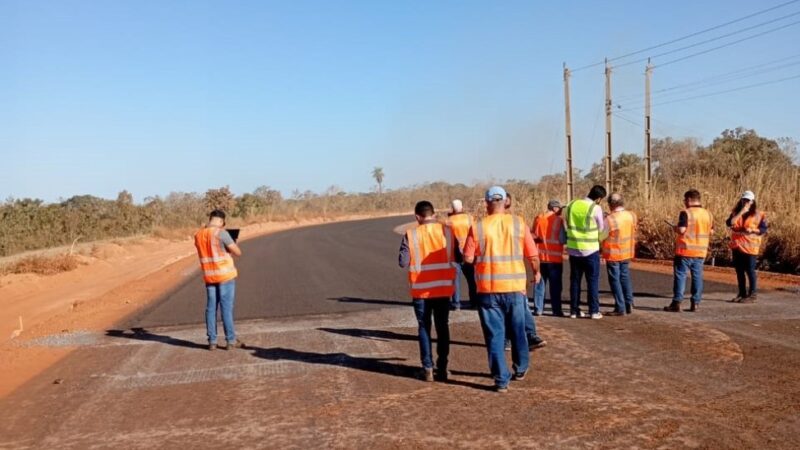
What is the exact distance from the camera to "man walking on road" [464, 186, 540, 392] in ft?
20.1

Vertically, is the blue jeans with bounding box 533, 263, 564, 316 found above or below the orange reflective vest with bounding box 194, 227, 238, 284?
below

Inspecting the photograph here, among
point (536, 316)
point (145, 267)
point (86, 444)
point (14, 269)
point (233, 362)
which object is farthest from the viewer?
point (145, 267)

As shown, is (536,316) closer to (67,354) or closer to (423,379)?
(423,379)

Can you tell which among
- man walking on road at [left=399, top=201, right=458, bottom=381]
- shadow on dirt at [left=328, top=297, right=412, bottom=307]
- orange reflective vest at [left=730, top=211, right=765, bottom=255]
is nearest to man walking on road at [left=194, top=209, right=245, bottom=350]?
man walking on road at [left=399, top=201, right=458, bottom=381]

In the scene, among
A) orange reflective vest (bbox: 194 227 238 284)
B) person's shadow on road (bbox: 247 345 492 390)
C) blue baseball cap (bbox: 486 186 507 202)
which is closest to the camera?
blue baseball cap (bbox: 486 186 507 202)

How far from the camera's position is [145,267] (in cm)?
2406

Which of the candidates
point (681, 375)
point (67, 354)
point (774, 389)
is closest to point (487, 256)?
point (681, 375)

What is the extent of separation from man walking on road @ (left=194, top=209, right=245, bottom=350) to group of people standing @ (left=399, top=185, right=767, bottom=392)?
2.99m

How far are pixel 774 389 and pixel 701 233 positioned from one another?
4218 mm

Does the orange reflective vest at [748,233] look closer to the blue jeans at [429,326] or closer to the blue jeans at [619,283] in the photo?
the blue jeans at [619,283]

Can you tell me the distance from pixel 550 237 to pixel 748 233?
3.09 meters

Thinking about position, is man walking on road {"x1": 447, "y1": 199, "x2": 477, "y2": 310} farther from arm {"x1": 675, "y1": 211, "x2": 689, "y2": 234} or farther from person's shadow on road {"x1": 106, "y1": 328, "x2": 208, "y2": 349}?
person's shadow on road {"x1": 106, "y1": 328, "x2": 208, "y2": 349}

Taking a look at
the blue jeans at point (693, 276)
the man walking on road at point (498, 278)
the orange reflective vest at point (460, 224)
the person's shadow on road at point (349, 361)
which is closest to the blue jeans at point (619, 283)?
the blue jeans at point (693, 276)

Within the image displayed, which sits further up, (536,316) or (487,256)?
(487,256)
